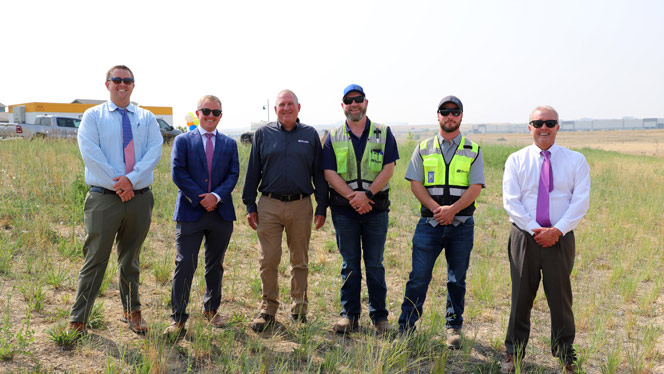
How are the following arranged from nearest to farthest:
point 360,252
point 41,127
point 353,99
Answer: point 353,99 < point 360,252 < point 41,127

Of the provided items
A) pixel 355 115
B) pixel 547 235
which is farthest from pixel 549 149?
pixel 355 115

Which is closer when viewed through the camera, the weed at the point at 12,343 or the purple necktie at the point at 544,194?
the weed at the point at 12,343

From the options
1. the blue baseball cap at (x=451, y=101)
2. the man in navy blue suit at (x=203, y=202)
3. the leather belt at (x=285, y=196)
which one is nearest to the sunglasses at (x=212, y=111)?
the man in navy blue suit at (x=203, y=202)

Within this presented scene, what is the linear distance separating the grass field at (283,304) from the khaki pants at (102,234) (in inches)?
11.8

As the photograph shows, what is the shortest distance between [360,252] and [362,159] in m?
0.92

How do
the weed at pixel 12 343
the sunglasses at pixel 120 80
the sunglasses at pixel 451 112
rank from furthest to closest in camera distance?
the sunglasses at pixel 451 112 < the sunglasses at pixel 120 80 < the weed at pixel 12 343

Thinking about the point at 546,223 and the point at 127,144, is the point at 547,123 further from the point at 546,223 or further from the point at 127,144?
the point at 127,144

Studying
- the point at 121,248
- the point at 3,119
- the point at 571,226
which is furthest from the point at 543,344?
the point at 3,119

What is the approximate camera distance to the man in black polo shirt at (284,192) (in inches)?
163

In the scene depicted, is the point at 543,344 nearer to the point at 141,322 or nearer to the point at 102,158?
the point at 141,322

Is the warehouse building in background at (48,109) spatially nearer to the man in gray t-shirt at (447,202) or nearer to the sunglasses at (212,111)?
the sunglasses at (212,111)

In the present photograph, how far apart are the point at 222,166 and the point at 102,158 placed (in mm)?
1006

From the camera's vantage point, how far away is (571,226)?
333cm

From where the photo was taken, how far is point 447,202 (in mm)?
3957
